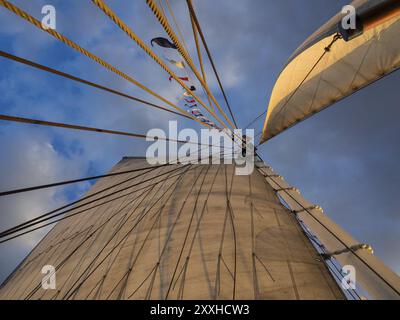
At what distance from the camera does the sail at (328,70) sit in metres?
6.08

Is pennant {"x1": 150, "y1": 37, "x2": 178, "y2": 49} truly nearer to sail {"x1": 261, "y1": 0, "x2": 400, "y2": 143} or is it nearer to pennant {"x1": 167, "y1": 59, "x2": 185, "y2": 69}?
pennant {"x1": 167, "y1": 59, "x2": 185, "y2": 69}

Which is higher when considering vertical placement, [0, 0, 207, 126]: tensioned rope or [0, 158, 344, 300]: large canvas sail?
[0, 0, 207, 126]: tensioned rope

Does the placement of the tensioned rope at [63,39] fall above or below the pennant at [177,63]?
below

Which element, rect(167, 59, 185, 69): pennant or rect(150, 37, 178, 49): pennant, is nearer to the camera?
rect(150, 37, 178, 49): pennant

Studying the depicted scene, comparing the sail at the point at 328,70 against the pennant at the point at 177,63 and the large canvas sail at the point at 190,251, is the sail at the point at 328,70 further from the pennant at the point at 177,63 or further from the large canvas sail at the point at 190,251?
the pennant at the point at 177,63

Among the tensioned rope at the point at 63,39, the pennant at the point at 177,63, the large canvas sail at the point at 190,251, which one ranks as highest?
the pennant at the point at 177,63

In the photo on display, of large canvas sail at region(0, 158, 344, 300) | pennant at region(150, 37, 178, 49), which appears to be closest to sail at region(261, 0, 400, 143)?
large canvas sail at region(0, 158, 344, 300)

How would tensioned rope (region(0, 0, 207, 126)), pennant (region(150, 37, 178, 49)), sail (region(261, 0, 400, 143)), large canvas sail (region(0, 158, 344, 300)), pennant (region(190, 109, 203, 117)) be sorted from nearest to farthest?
1. tensioned rope (region(0, 0, 207, 126))
2. large canvas sail (region(0, 158, 344, 300))
3. pennant (region(150, 37, 178, 49))
4. sail (region(261, 0, 400, 143))
5. pennant (region(190, 109, 203, 117))

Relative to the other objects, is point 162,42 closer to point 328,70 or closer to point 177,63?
point 177,63

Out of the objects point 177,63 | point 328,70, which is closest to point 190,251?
point 177,63

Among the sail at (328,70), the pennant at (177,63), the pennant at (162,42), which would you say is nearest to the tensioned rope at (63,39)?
the pennant at (162,42)

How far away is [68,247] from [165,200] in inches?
139

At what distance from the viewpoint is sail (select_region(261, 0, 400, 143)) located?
6078 mm
